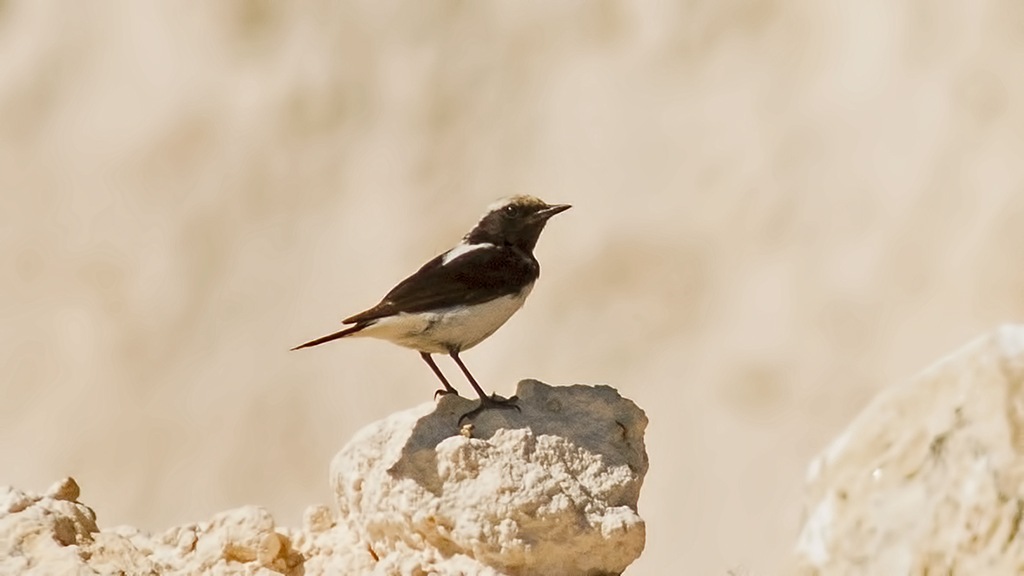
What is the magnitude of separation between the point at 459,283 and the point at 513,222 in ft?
1.47

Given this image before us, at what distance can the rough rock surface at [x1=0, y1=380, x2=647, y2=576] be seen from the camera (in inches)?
159

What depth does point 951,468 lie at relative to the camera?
8.01 feet

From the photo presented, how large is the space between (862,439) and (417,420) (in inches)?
79.9

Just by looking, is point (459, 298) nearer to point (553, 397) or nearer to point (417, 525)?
point (553, 397)

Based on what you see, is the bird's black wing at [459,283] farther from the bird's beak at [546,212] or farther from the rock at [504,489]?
the rock at [504,489]

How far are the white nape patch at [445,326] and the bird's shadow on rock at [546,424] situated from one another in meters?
0.23

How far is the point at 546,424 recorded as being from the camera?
438cm

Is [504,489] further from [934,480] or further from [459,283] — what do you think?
[934,480]

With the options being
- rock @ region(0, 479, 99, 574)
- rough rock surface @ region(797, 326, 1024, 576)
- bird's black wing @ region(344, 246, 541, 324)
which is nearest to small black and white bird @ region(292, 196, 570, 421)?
bird's black wing @ region(344, 246, 541, 324)

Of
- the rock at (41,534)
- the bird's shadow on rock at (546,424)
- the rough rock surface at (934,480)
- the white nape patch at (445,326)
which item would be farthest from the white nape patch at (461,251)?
the rough rock surface at (934,480)

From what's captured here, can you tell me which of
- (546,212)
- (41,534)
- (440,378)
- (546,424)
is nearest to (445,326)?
(440,378)

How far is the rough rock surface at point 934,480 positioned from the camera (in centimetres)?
234

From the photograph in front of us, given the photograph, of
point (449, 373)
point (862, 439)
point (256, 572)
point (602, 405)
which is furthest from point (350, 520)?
point (449, 373)

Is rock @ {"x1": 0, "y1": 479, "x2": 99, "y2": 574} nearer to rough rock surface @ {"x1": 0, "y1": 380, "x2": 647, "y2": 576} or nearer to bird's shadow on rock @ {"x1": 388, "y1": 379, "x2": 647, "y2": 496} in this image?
rough rock surface @ {"x1": 0, "y1": 380, "x2": 647, "y2": 576}
